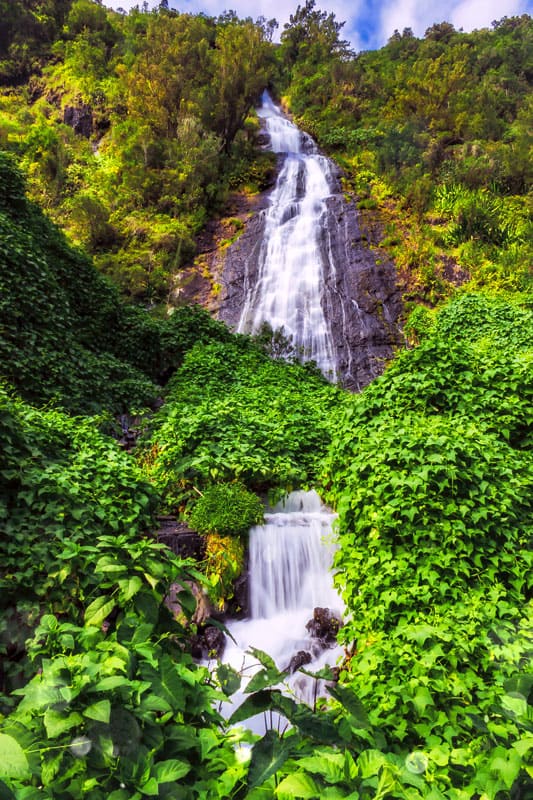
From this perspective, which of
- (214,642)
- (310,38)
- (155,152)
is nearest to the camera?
(214,642)

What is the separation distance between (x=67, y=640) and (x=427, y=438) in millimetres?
3640

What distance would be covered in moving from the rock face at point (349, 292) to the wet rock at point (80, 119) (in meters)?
12.2

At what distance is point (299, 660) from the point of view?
4.51 metres

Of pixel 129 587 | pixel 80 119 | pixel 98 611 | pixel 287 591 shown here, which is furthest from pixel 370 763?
pixel 80 119

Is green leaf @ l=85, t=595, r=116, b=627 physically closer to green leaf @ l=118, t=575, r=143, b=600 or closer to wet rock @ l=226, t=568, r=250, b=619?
green leaf @ l=118, t=575, r=143, b=600

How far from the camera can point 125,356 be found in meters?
9.90

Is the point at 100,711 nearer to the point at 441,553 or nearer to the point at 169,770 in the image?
the point at 169,770

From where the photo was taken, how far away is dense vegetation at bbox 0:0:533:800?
136 cm

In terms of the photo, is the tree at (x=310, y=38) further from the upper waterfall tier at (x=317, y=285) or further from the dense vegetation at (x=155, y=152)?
the upper waterfall tier at (x=317, y=285)

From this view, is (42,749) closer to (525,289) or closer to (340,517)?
(340,517)

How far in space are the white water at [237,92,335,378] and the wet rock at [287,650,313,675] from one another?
8418 millimetres

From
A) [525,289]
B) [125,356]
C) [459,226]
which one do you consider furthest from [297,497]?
[459,226]

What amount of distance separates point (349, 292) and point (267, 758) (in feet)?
45.3

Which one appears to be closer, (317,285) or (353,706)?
(353,706)
